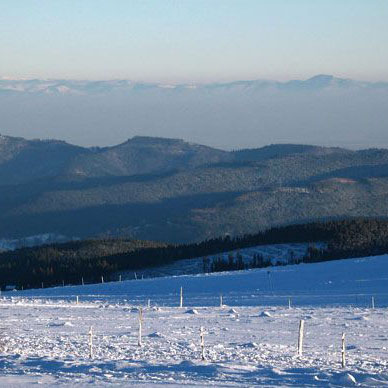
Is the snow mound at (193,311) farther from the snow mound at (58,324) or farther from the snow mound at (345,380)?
the snow mound at (345,380)

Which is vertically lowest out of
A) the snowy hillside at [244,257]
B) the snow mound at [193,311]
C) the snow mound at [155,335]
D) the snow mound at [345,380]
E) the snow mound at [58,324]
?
the snow mound at [345,380]

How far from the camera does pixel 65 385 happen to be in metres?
20.3

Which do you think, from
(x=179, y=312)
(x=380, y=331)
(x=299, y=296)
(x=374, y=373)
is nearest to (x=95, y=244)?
(x=299, y=296)

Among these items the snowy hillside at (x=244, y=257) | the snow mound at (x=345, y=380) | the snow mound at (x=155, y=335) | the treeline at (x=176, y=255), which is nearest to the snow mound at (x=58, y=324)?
the snow mound at (x=155, y=335)

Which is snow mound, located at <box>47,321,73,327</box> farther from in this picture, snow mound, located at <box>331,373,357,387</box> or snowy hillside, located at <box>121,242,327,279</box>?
snowy hillside, located at <box>121,242,327,279</box>

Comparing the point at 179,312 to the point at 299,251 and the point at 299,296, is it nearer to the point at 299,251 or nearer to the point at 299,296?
the point at 299,296

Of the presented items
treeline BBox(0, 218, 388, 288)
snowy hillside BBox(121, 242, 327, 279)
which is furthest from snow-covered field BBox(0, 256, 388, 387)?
treeline BBox(0, 218, 388, 288)

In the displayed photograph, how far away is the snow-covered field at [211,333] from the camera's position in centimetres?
2150

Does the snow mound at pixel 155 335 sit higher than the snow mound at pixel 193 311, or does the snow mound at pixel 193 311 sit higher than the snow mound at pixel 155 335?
the snow mound at pixel 193 311

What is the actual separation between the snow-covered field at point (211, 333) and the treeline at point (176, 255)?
19827mm

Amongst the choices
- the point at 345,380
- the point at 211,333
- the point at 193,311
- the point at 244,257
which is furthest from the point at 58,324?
the point at 244,257

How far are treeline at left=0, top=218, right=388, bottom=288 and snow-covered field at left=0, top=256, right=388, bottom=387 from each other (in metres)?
19.8

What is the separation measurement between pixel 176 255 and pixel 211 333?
5308cm

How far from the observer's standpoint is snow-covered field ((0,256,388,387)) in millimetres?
21500
